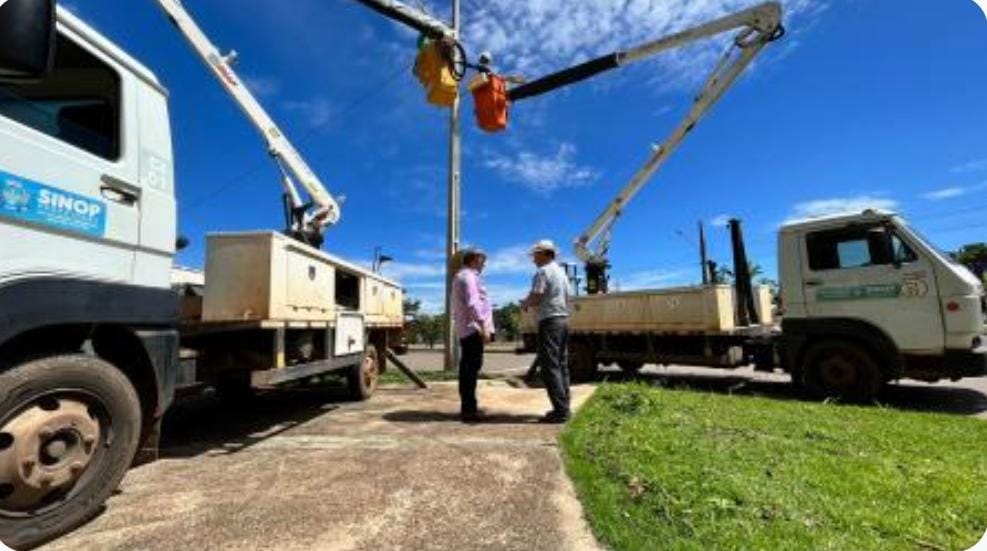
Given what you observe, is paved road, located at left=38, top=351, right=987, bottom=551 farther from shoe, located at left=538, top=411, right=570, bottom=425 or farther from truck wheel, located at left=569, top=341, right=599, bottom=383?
truck wheel, located at left=569, top=341, right=599, bottom=383

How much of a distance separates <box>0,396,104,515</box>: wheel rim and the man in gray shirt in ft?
13.0

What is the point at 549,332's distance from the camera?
6.48m

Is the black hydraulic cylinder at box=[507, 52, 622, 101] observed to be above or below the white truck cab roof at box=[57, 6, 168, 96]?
above

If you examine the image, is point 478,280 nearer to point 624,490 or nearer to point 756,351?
point 624,490

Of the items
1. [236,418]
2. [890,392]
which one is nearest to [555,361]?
[236,418]

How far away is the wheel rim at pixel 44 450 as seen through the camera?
2.71 m

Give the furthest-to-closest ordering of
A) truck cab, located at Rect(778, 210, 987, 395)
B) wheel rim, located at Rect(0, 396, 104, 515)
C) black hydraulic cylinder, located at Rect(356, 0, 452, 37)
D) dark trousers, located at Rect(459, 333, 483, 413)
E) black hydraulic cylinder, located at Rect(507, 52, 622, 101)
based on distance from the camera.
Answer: black hydraulic cylinder, located at Rect(507, 52, 622, 101)
black hydraulic cylinder, located at Rect(356, 0, 452, 37)
truck cab, located at Rect(778, 210, 987, 395)
dark trousers, located at Rect(459, 333, 483, 413)
wheel rim, located at Rect(0, 396, 104, 515)

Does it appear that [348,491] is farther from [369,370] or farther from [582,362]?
[582,362]

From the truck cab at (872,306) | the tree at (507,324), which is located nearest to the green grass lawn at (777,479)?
the truck cab at (872,306)

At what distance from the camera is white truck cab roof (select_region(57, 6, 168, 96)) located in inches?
132

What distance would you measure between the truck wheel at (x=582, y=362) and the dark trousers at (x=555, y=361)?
18.3 ft

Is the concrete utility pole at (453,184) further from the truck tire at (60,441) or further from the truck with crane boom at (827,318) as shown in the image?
the truck tire at (60,441)

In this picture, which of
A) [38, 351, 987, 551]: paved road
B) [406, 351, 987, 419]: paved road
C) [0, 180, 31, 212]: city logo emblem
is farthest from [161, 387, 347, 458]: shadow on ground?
[406, 351, 987, 419]: paved road

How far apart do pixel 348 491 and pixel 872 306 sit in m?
7.27
